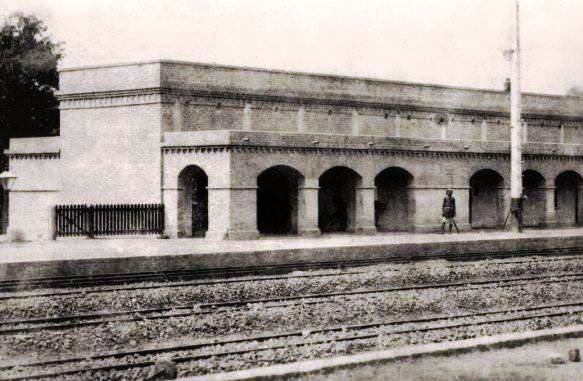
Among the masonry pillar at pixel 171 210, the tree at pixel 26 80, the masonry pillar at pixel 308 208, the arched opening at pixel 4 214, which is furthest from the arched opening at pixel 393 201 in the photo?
the tree at pixel 26 80

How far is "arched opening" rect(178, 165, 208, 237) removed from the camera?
1010 inches

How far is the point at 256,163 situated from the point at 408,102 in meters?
10.3

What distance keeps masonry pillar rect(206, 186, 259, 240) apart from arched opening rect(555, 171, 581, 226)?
609 inches

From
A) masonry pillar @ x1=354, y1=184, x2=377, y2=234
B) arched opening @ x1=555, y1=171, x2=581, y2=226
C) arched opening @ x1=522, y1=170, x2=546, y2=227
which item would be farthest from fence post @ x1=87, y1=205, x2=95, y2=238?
arched opening @ x1=555, y1=171, x2=581, y2=226

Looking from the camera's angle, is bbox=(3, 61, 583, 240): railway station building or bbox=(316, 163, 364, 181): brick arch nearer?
bbox=(3, 61, 583, 240): railway station building

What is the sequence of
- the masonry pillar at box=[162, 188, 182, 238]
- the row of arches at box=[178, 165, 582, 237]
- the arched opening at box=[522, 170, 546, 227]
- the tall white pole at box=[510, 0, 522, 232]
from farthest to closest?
the arched opening at box=[522, 170, 546, 227], the row of arches at box=[178, 165, 582, 237], the masonry pillar at box=[162, 188, 182, 238], the tall white pole at box=[510, 0, 522, 232]

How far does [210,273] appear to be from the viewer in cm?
1775

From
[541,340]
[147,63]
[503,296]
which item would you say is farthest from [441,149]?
[541,340]

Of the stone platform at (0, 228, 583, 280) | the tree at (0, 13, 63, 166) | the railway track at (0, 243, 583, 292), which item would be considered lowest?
the railway track at (0, 243, 583, 292)

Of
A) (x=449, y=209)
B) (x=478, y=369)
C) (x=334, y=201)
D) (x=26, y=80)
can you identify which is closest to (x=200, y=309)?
(x=478, y=369)

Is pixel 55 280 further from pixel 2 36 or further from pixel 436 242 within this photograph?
pixel 2 36

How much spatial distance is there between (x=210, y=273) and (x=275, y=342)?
713cm

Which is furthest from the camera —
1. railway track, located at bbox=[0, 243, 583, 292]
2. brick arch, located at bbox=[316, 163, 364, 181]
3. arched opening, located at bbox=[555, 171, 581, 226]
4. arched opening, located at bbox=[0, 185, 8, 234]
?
arched opening, located at bbox=[0, 185, 8, 234]

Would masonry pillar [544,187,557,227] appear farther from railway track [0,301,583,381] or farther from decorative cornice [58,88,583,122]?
railway track [0,301,583,381]
